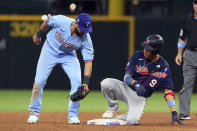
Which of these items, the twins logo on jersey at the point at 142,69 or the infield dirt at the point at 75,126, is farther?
the twins logo on jersey at the point at 142,69

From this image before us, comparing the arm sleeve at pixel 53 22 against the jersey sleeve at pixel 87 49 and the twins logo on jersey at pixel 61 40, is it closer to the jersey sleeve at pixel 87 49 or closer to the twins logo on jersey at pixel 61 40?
the twins logo on jersey at pixel 61 40

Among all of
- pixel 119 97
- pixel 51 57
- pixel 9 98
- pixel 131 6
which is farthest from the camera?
pixel 131 6

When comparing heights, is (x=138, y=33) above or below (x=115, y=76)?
above

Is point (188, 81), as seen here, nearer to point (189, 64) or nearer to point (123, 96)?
point (189, 64)

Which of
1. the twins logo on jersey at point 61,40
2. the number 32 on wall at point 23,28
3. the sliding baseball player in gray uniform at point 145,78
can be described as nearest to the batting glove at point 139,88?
the sliding baseball player in gray uniform at point 145,78

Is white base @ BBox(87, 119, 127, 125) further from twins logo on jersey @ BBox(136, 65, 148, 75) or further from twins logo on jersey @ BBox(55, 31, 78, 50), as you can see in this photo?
twins logo on jersey @ BBox(55, 31, 78, 50)

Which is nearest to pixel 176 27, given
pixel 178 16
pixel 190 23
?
pixel 178 16

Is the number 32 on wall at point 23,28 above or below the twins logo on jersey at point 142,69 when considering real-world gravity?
below

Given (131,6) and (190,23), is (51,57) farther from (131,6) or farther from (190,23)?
(131,6)
